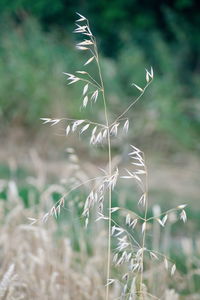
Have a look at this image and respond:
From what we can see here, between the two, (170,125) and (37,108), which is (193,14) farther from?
(37,108)

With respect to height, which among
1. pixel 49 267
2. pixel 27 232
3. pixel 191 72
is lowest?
pixel 191 72

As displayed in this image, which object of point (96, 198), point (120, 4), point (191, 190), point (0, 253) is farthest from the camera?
point (120, 4)

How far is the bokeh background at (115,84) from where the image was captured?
27.0 ft

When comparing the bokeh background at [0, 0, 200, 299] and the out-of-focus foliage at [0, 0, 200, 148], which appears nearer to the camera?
the bokeh background at [0, 0, 200, 299]

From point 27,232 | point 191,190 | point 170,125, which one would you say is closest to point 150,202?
point 191,190

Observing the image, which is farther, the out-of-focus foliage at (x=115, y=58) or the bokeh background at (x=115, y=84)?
the out-of-focus foliage at (x=115, y=58)

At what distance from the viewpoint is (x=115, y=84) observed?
29.1ft

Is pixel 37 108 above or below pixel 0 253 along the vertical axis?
below

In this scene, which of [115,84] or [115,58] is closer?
[115,84]

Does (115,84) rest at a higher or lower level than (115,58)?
higher

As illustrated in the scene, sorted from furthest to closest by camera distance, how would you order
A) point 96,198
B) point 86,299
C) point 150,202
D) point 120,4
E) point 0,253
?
point 120,4, point 150,202, point 0,253, point 86,299, point 96,198

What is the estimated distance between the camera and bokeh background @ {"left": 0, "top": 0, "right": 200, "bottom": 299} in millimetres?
8242

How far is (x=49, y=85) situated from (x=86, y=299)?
5.73m

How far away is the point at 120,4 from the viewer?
9.45 metres
